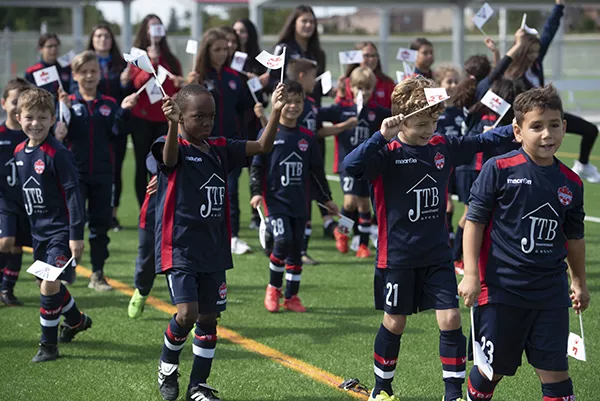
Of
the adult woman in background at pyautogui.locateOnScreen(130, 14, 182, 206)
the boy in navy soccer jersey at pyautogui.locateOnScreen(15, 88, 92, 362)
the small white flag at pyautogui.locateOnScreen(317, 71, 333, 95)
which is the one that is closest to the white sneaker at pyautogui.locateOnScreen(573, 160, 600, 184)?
the small white flag at pyautogui.locateOnScreen(317, 71, 333, 95)

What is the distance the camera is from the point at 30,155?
6504 millimetres

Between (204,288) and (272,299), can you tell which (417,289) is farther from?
(272,299)

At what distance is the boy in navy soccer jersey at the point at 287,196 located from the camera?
7.70 meters

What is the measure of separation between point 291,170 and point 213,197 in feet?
7.92

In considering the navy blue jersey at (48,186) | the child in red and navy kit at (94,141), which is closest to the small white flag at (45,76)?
the child in red and navy kit at (94,141)

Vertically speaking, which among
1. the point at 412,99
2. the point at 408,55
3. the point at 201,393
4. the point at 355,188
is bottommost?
the point at 201,393

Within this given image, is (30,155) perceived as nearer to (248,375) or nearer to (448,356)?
(248,375)

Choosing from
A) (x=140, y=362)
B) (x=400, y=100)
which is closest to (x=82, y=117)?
(x=140, y=362)

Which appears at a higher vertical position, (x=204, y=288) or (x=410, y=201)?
(x=410, y=201)

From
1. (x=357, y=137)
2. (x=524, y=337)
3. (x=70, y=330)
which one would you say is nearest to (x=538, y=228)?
(x=524, y=337)

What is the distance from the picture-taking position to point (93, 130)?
8.52 metres

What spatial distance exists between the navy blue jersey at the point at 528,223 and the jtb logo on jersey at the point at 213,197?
1541 mm

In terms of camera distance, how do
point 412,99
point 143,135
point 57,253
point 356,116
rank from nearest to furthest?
point 412,99 < point 57,253 < point 356,116 < point 143,135

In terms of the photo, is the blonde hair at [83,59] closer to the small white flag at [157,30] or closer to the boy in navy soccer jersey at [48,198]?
the boy in navy soccer jersey at [48,198]
